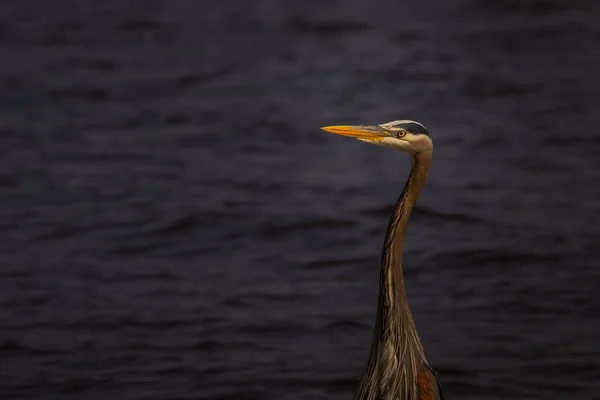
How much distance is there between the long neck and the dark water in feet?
5.55

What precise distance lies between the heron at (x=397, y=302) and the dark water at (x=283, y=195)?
5.52 feet

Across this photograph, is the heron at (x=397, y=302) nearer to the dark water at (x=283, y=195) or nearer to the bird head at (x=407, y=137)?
the bird head at (x=407, y=137)

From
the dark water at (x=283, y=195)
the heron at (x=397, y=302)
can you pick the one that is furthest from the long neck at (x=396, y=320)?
the dark water at (x=283, y=195)

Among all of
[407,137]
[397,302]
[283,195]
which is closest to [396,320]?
[397,302]

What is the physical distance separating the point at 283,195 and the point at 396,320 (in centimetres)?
510

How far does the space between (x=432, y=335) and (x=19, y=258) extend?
10.7 ft

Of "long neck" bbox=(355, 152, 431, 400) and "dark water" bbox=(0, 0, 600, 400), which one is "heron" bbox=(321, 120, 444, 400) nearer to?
"long neck" bbox=(355, 152, 431, 400)

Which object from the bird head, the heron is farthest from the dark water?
the bird head

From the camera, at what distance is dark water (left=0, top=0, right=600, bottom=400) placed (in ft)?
26.7

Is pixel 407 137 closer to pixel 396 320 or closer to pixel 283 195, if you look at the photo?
pixel 396 320

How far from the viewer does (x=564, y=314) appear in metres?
8.65

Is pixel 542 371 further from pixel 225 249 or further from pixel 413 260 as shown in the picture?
pixel 225 249

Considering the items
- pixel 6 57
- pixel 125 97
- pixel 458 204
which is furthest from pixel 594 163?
pixel 6 57

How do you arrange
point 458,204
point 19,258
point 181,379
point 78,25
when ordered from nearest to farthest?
point 181,379 → point 19,258 → point 458,204 → point 78,25
